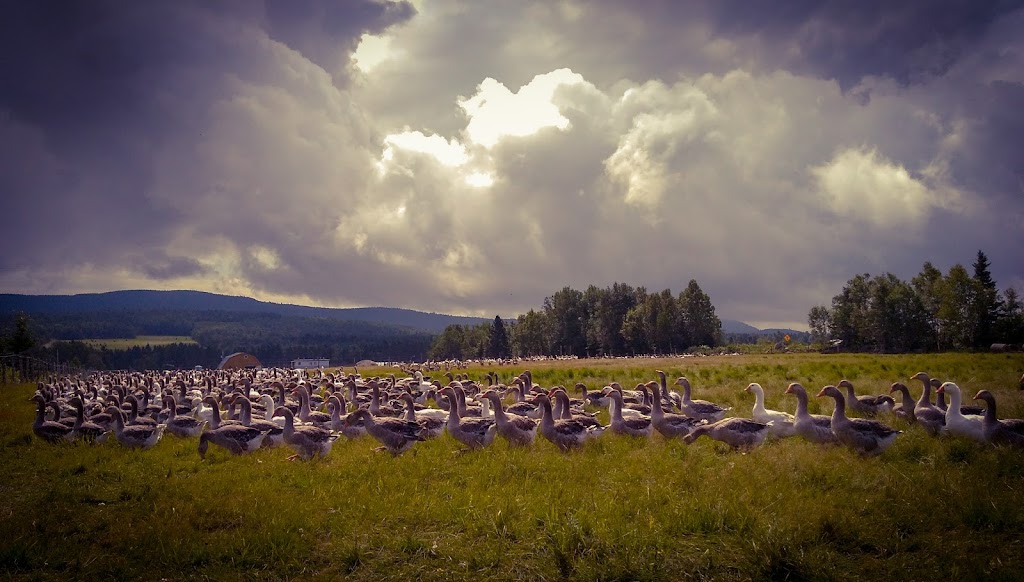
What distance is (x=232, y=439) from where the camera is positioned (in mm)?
15359

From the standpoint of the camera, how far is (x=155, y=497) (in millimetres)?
11023

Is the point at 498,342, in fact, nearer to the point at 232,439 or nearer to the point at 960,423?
the point at 232,439

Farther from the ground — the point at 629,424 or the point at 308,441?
the point at 629,424

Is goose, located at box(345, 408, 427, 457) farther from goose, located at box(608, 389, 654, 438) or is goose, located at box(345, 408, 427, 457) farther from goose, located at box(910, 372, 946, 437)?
goose, located at box(910, 372, 946, 437)

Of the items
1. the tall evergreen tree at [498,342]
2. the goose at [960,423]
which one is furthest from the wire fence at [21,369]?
the tall evergreen tree at [498,342]

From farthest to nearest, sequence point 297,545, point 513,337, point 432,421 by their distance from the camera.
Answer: point 513,337
point 432,421
point 297,545

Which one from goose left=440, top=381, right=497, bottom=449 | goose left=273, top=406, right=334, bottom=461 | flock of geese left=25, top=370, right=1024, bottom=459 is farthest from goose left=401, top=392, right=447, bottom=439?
goose left=273, top=406, right=334, bottom=461

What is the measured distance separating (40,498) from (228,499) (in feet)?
14.0

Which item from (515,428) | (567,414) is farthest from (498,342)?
(515,428)

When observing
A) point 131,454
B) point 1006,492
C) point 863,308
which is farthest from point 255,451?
point 863,308

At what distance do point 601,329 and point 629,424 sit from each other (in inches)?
4692

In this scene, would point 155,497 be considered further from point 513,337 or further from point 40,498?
point 513,337

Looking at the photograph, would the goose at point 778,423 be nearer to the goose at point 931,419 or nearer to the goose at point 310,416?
the goose at point 931,419

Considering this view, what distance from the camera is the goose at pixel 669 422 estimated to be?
15.9 m
